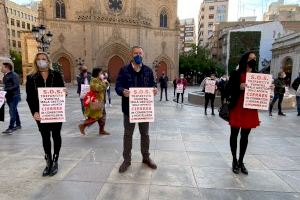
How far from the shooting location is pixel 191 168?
4590 millimetres

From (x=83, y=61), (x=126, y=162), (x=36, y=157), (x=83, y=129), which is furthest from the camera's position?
(x=83, y=61)

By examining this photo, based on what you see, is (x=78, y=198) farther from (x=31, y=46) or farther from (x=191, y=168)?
(x=31, y=46)

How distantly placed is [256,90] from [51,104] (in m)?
3.40

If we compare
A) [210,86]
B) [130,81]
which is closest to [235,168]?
[130,81]

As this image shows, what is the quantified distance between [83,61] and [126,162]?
31.8 metres

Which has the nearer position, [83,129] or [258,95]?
[258,95]

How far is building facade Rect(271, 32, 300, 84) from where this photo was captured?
31891mm

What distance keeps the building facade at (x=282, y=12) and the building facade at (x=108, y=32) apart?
1383 inches

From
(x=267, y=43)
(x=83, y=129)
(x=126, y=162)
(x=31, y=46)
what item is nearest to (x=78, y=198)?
(x=126, y=162)

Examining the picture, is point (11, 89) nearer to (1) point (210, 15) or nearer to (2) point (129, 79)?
(2) point (129, 79)

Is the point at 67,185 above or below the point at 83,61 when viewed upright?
below

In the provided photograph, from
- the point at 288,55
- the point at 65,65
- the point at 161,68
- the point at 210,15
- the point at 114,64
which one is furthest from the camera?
the point at 210,15

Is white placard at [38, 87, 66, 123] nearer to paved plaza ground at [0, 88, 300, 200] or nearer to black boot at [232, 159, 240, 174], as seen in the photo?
paved plaza ground at [0, 88, 300, 200]

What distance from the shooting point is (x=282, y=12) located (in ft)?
201
